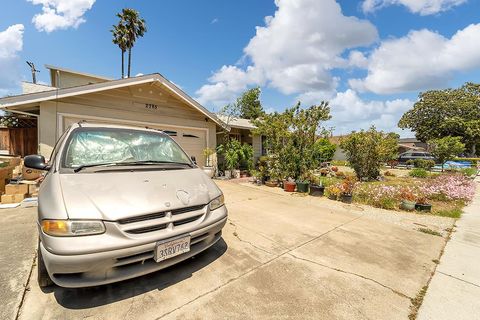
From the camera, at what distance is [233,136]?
14016 millimetres

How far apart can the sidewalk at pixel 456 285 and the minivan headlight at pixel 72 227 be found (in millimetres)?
3015

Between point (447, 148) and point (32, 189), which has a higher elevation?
point (447, 148)

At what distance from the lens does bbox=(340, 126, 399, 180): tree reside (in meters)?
10.8

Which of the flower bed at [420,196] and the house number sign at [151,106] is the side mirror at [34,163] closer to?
the house number sign at [151,106]

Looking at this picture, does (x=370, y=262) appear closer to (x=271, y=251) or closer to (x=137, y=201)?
(x=271, y=251)

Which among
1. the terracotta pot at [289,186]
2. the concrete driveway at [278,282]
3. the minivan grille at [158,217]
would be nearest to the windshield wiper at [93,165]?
the minivan grille at [158,217]

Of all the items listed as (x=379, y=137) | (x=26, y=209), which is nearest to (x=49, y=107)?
(x=26, y=209)

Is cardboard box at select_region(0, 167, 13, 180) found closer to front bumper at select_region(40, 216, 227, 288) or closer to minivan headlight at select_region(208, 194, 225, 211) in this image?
front bumper at select_region(40, 216, 227, 288)

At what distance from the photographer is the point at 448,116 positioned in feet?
107

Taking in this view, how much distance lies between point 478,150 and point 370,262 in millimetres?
43701

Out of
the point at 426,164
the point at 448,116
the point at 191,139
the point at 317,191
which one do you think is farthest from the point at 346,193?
the point at 448,116

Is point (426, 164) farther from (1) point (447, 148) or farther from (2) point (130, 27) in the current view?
(2) point (130, 27)

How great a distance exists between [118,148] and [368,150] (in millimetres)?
Result: 11152

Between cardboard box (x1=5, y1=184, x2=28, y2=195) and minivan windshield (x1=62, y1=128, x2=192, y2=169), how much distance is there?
178 inches
